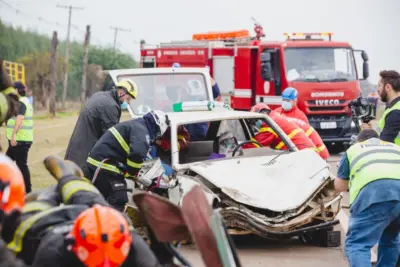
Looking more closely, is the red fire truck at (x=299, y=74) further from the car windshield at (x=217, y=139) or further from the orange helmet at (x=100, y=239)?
the orange helmet at (x=100, y=239)

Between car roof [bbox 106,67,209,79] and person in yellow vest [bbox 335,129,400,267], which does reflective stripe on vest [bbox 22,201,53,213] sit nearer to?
person in yellow vest [bbox 335,129,400,267]

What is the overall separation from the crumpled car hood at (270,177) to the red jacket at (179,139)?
2.78ft

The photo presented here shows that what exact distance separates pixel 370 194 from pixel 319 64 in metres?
13.3

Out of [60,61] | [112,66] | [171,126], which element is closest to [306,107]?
[171,126]

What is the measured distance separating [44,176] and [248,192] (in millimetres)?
8066

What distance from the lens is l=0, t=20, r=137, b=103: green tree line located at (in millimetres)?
66062

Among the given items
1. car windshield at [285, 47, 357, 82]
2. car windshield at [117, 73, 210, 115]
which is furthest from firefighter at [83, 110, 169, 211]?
car windshield at [285, 47, 357, 82]

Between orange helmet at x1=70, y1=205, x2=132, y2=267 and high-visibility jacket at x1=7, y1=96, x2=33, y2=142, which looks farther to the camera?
high-visibility jacket at x1=7, y1=96, x2=33, y2=142

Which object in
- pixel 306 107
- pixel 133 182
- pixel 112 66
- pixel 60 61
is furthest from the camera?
pixel 112 66

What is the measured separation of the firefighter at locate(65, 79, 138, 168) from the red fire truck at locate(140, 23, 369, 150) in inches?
378

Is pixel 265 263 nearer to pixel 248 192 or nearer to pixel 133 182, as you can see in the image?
pixel 248 192

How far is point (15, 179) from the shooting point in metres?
3.88

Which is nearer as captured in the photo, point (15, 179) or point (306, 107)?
point (15, 179)

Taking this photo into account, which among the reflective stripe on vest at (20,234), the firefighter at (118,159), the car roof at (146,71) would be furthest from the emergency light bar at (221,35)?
the reflective stripe on vest at (20,234)
